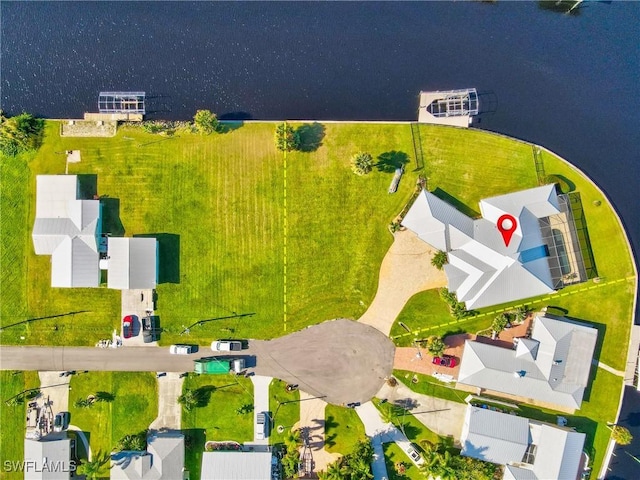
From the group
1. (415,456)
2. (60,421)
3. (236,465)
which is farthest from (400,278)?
(60,421)

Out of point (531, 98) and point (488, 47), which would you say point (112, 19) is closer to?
point (488, 47)

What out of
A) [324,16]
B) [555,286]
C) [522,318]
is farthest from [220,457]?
[324,16]

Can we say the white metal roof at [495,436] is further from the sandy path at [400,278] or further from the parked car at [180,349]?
the parked car at [180,349]

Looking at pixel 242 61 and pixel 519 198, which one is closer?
pixel 519 198

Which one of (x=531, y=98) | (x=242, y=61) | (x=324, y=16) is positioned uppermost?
(x=324, y=16)

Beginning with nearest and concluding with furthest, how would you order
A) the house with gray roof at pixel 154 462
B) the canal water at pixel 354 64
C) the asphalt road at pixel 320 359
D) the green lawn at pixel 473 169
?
the house with gray roof at pixel 154 462 < the asphalt road at pixel 320 359 < the green lawn at pixel 473 169 < the canal water at pixel 354 64

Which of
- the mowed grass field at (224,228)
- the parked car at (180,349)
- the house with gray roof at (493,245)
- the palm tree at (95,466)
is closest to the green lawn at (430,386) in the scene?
the mowed grass field at (224,228)

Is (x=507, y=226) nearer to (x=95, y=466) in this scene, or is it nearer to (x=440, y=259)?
(x=440, y=259)
